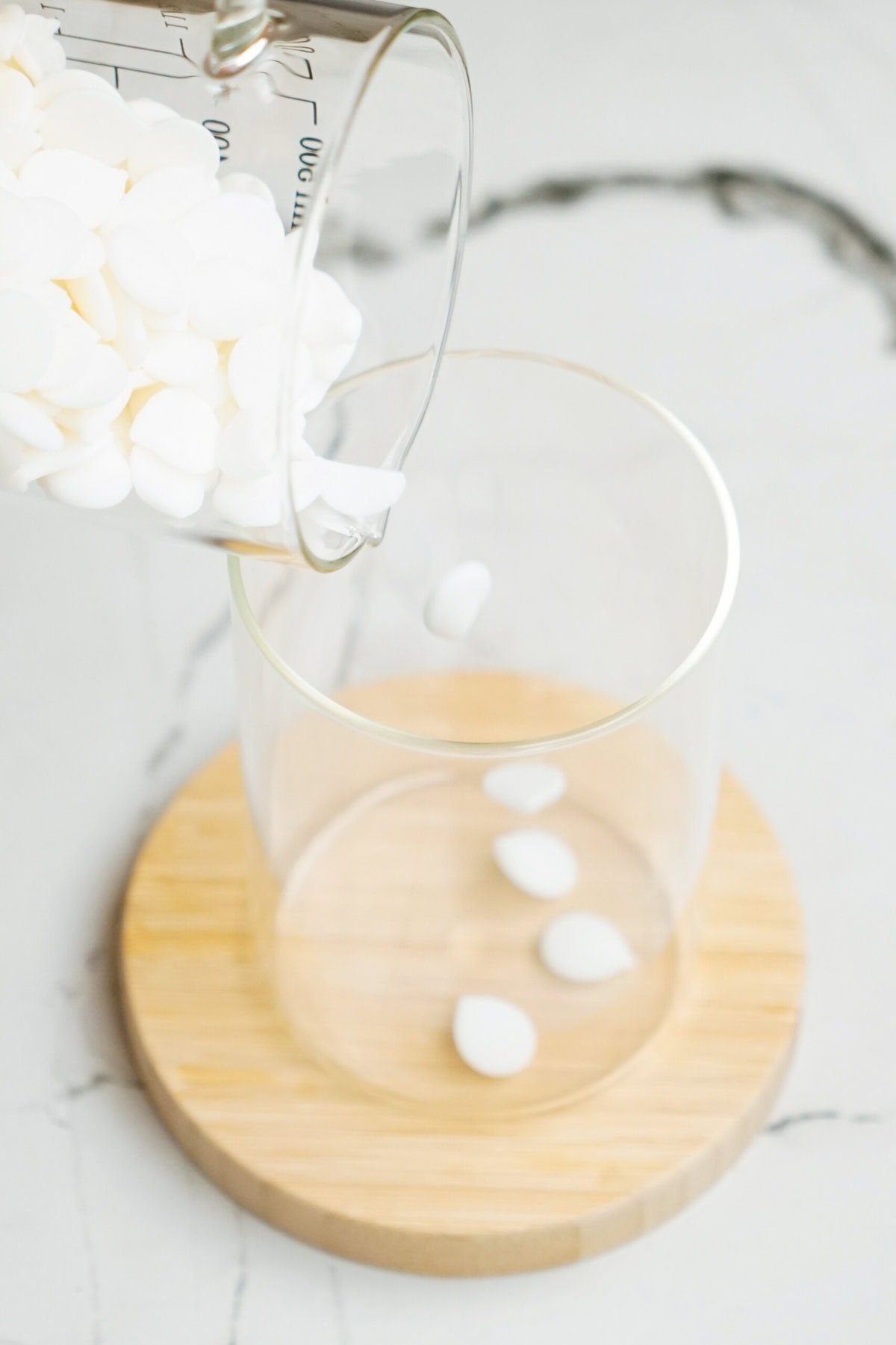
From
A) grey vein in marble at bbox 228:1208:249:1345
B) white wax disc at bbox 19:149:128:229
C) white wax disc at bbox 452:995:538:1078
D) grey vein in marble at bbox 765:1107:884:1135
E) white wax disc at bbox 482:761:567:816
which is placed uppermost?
white wax disc at bbox 19:149:128:229

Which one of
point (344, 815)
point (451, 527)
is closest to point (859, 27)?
point (451, 527)

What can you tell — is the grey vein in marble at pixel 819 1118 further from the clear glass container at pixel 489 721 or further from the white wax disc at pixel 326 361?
the white wax disc at pixel 326 361

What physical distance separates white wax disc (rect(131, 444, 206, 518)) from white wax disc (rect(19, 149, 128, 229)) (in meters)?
0.08

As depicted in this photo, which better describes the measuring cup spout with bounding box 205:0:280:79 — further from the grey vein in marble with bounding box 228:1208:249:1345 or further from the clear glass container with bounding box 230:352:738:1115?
the grey vein in marble with bounding box 228:1208:249:1345

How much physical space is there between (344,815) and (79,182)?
1.07ft

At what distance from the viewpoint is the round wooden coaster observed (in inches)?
23.9

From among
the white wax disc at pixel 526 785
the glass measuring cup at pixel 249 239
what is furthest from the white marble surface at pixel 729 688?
the glass measuring cup at pixel 249 239

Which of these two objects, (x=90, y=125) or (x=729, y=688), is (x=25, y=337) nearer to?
(x=90, y=125)

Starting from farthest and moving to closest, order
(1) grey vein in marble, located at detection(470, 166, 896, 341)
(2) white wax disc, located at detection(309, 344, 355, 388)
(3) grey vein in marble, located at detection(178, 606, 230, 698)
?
(1) grey vein in marble, located at detection(470, 166, 896, 341) → (3) grey vein in marble, located at detection(178, 606, 230, 698) → (2) white wax disc, located at detection(309, 344, 355, 388)

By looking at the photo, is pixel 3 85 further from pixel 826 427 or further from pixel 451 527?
pixel 826 427

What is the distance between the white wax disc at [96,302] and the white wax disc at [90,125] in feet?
0.16

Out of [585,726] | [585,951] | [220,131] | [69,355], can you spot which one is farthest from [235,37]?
[585,951]

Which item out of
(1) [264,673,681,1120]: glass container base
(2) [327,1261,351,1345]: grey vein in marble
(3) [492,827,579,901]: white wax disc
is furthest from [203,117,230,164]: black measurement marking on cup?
(2) [327,1261,351,1345]: grey vein in marble

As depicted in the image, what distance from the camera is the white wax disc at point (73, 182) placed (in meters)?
0.51
